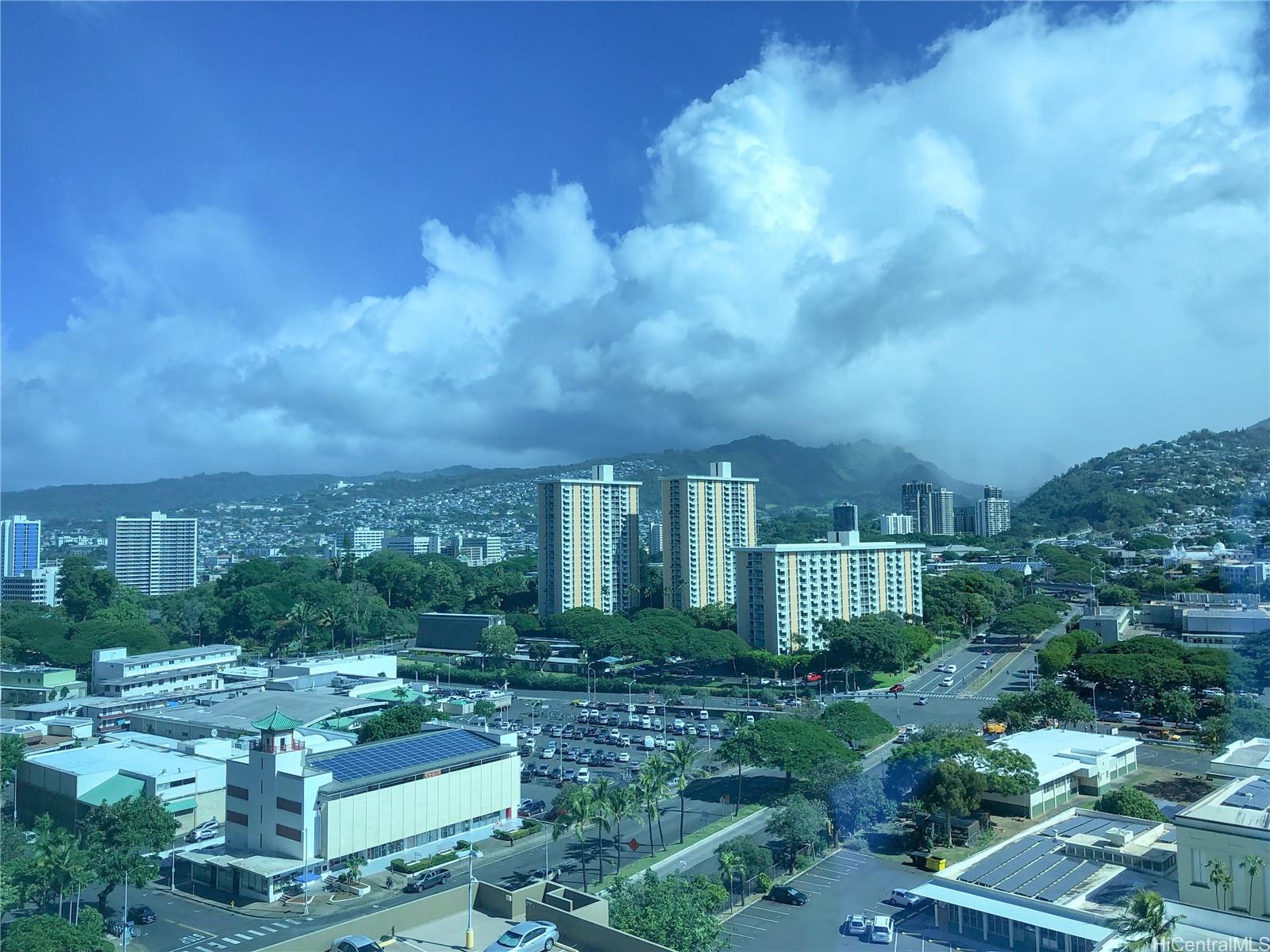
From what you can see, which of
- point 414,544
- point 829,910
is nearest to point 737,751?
point 829,910

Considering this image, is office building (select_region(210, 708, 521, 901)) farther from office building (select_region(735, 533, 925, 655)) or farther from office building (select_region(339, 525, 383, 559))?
office building (select_region(339, 525, 383, 559))

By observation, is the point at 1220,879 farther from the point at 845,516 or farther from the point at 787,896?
the point at 845,516

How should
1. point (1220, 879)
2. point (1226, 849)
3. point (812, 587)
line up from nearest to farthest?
point (1220, 879) → point (1226, 849) → point (812, 587)

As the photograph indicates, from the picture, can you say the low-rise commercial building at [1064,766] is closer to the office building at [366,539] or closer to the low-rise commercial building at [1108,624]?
the low-rise commercial building at [1108,624]

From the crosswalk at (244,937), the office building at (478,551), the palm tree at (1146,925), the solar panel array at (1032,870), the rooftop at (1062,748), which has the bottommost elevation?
the crosswalk at (244,937)

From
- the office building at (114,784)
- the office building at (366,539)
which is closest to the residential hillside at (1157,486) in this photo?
the office building at (114,784)

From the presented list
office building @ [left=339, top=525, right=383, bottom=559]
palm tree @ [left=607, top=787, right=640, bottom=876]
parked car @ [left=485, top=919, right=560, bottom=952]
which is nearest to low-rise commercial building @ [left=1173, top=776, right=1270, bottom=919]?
palm tree @ [left=607, top=787, right=640, bottom=876]
